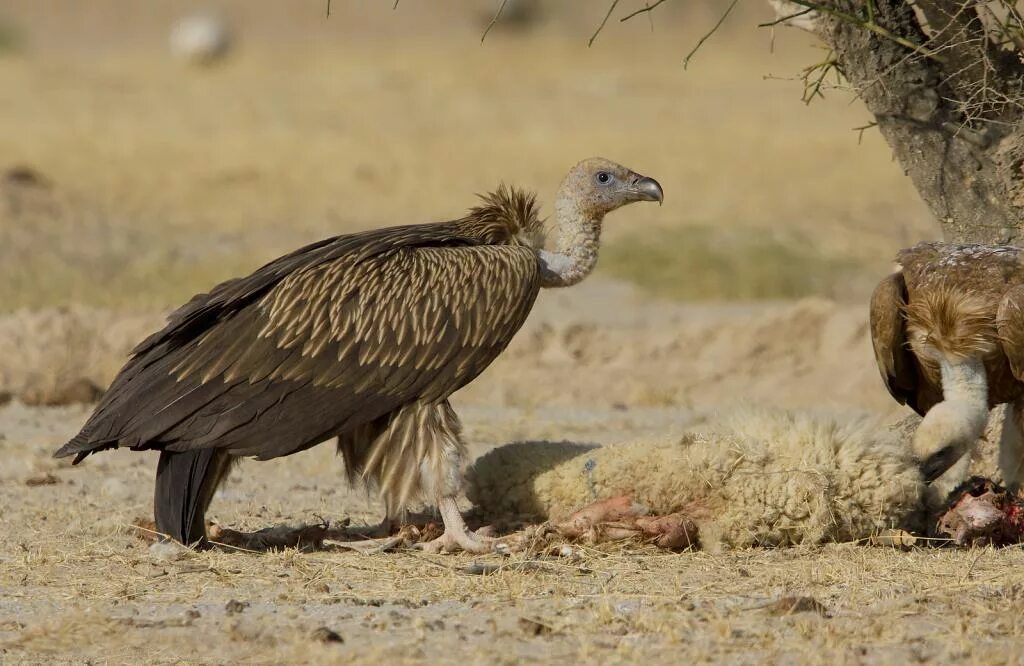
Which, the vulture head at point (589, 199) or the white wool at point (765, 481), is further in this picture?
the vulture head at point (589, 199)

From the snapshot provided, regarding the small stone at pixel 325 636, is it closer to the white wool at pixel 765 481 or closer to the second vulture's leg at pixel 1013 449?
the white wool at pixel 765 481

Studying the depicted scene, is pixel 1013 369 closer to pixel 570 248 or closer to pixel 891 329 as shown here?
pixel 891 329

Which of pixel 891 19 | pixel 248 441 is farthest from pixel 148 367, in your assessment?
pixel 891 19

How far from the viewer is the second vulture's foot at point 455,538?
6611mm

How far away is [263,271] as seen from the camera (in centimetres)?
692

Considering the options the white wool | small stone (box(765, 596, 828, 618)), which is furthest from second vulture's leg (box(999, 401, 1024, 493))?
small stone (box(765, 596, 828, 618))

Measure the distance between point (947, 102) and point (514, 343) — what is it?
17.0 ft

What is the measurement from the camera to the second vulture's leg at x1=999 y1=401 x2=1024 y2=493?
7.18m

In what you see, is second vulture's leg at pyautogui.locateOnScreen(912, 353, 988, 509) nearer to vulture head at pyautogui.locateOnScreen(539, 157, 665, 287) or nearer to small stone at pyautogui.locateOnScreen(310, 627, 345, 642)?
vulture head at pyautogui.locateOnScreen(539, 157, 665, 287)

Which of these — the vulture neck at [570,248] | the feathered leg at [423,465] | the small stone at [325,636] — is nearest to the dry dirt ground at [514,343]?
the small stone at [325,636]

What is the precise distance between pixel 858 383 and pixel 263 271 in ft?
18.0

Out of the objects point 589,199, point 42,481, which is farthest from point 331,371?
point 42,481

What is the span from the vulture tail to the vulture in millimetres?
2981

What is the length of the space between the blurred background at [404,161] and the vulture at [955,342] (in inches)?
128
